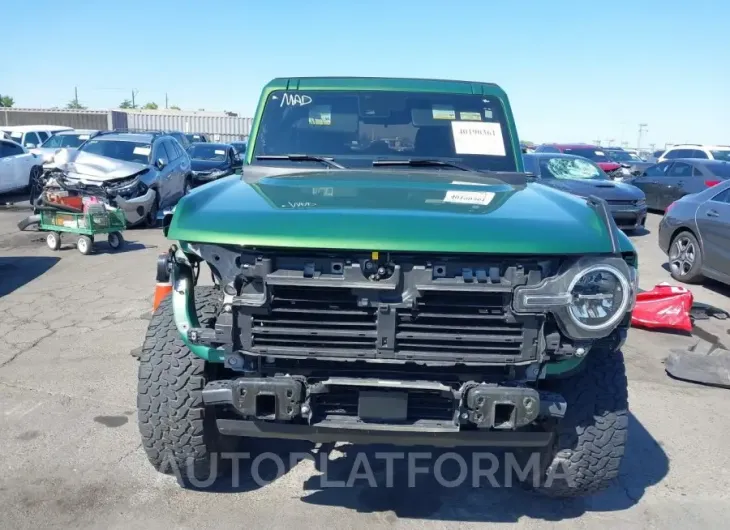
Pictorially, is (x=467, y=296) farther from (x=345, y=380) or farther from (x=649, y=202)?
(x=649, y=202)

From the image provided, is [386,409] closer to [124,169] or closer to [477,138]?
[477,138]

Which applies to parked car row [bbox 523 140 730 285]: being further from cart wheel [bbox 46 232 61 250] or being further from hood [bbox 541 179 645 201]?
cart wheel [bbox 46 232 61 250]

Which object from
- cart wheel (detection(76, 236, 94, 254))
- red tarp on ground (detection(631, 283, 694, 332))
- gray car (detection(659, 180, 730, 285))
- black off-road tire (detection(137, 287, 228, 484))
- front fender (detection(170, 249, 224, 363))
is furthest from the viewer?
cart wheel (detection(76, 236, 94, 254))

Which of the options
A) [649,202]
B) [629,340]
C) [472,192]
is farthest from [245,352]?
[649,202]

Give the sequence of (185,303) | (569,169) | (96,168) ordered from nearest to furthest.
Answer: (185,303) → (96,168) → (569,169)

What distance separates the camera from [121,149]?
12820mm

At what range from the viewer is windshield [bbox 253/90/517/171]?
4105 millimetres

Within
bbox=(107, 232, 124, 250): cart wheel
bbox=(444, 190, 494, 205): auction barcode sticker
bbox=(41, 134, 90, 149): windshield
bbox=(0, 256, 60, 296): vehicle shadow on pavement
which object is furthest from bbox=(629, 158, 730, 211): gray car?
bbox=(41, 134, 90, 149): windshield

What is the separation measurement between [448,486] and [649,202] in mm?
14943

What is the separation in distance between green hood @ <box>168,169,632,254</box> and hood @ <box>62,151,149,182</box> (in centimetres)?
898

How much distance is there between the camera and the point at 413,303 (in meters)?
2.63

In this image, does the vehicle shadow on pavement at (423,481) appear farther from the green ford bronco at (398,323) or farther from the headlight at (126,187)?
the headlight at (126,187)

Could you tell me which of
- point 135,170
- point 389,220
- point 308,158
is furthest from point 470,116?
point 135,170

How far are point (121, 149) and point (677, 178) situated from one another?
12.7m
